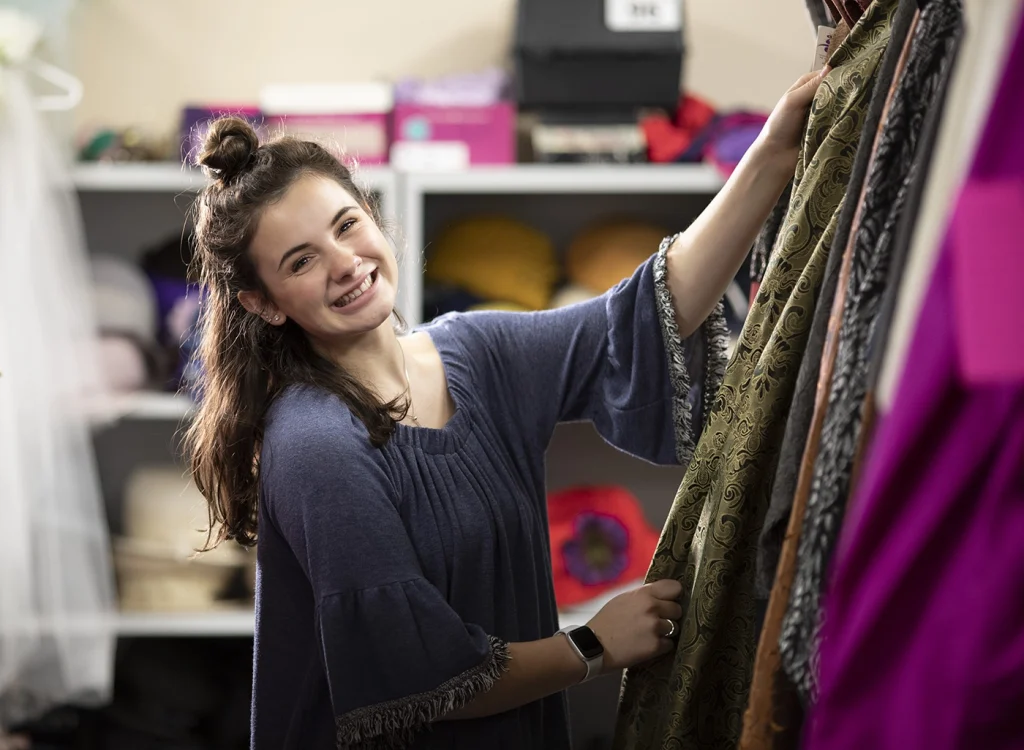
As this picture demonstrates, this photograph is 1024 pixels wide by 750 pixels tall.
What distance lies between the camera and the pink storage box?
7.20 ft

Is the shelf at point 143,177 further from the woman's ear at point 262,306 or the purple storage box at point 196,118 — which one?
the woman's ear at point 262,306

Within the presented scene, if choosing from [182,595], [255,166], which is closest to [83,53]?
[182,595]

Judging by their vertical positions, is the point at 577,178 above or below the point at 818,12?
below

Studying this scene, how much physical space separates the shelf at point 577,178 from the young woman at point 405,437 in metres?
0.90

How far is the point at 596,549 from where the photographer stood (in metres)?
2.24

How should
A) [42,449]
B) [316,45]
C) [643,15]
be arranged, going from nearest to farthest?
[42,449]
[643,15]
[316,45]

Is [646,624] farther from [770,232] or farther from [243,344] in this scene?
[243,344]

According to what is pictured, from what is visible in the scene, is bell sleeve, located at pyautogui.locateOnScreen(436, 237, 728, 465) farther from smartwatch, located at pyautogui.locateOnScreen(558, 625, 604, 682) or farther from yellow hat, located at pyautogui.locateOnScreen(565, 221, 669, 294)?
yellow hat, located at pyautogui.locateOnScreen(565, 221, 669, 294)

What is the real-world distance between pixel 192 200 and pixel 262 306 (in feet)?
3.68

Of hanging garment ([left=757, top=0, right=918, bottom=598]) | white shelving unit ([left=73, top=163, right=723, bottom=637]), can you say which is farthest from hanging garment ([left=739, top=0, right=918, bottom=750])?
white shelving unit ([left=73, top=163, right=723, bottom=637])

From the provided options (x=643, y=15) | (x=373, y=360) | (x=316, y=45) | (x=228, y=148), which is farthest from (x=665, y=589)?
(x=316, y=45)

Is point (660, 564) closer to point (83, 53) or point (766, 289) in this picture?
point (766, 289)

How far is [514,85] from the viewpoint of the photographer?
89.9 inches

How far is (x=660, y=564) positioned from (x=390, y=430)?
322 millimetres
